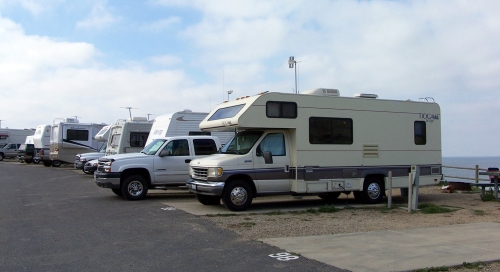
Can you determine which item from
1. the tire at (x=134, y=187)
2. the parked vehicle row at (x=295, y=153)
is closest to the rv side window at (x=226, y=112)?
the parked vehicle row at (x=295, y=153)

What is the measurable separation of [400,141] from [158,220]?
291 inches

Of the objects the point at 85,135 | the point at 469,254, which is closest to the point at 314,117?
the point at 469,254

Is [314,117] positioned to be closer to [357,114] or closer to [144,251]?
[357,114]

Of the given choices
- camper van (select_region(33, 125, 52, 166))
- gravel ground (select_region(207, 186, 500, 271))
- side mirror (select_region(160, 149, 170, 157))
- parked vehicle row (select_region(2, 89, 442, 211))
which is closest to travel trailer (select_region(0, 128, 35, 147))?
camper van (select_region(33, 125, 52, 166))

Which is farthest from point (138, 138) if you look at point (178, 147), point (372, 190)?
point (372, 190)

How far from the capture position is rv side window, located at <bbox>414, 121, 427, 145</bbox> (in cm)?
1450

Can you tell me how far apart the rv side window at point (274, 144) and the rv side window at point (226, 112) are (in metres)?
1.01

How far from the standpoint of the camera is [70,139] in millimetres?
31844

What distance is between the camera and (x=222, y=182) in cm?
1184

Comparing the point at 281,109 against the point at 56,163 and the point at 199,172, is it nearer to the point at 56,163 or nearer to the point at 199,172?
the point at 199,172

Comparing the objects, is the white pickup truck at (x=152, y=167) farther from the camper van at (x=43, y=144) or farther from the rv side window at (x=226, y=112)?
the camper van at (x=43, y=144)

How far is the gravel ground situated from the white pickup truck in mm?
3986

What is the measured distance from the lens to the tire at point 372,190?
44.9 ft

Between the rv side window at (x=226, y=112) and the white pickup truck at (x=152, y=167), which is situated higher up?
the rv side window at (x=226, y=112)
